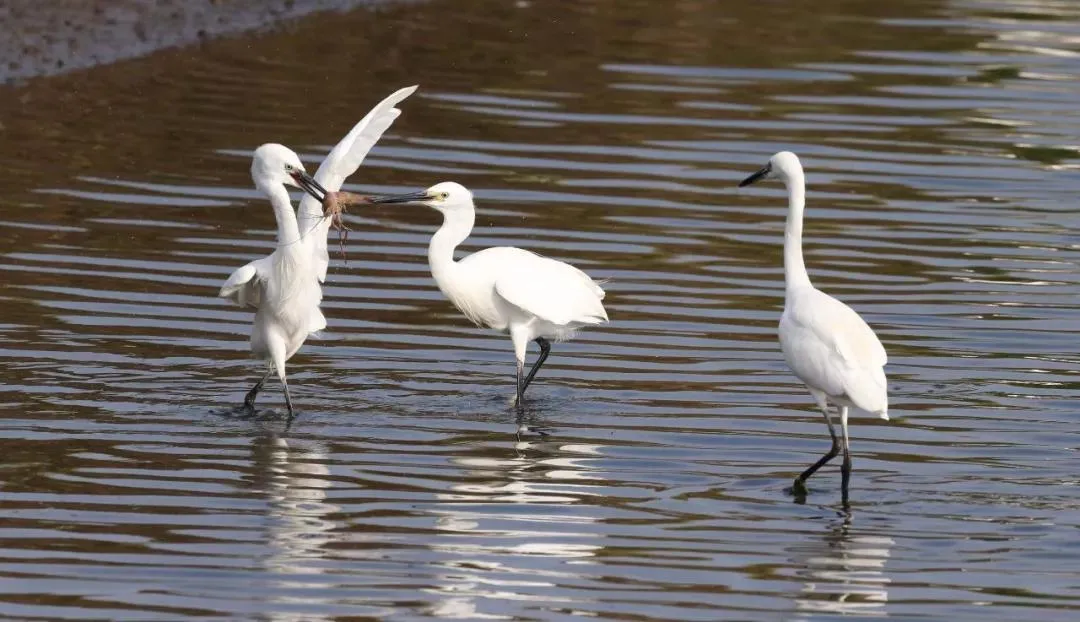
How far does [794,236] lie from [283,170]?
2.50 meters

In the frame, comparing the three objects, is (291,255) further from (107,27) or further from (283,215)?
(107,27)

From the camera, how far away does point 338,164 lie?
1039 cm

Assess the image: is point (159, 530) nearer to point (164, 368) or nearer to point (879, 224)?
point (164, 368)

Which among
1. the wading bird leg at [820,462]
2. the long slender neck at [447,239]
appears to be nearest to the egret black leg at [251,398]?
the long slender neck at [447,239]

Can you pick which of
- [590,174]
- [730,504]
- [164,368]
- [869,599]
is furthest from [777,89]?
[869,599]

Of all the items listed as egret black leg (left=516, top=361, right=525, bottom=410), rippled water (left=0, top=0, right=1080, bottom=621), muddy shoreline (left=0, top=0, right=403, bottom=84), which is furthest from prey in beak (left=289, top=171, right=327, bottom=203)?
muddy shoreline (left=0, top=0, right=403, bottom=84)

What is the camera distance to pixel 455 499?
347 inches

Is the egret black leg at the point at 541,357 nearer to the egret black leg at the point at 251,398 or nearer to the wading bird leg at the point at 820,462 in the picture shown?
the egret black leg at the point at 251,398

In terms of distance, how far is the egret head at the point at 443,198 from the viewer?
1108 cm

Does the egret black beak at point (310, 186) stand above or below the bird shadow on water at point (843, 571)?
above

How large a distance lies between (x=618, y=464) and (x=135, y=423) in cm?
228

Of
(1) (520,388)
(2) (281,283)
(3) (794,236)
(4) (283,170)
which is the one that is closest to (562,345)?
(1) (520,388)

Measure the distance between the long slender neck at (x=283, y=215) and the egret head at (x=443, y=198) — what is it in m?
0.79

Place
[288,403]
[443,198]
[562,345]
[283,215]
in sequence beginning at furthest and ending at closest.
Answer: [562,345], [443,198], [283,215], [288,403]
